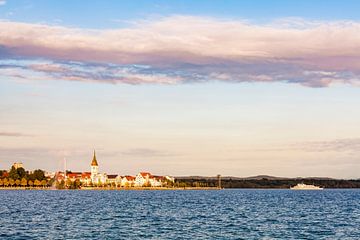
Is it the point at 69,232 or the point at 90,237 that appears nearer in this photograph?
the point at 90,237

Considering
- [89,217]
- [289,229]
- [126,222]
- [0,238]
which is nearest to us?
[0,238]

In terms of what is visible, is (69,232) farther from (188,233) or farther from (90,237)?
(188,233)

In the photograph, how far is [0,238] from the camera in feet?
201

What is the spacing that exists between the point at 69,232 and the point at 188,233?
41.2 feet

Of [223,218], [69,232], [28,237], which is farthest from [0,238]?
[223,218]

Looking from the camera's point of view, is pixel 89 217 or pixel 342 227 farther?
pixel 89 217

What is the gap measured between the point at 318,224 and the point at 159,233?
86.1ft

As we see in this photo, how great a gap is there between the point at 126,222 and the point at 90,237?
18947 mm

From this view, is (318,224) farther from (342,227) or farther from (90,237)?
(90,237)

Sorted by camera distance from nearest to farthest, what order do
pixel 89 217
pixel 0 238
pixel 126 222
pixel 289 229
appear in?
pixel 0 238
pixel 289 229
pixel 126 222
pixel 89 217

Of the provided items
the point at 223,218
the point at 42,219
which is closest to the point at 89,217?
the point at 42,219

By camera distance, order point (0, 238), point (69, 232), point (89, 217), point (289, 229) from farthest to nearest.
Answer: point (89, 217)
point (289, 229)
point (69, 232)
point (0, 238)

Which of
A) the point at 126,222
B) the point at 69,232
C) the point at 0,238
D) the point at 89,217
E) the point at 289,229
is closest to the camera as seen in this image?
the point at 0,238

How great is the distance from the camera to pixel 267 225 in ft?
261
